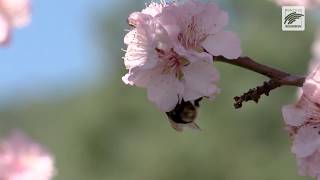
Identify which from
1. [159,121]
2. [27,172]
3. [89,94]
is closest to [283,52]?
[159,121]

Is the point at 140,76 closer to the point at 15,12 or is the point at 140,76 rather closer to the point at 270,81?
the point at 270,81

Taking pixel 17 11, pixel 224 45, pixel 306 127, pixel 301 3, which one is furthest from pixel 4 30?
pixel 306 127

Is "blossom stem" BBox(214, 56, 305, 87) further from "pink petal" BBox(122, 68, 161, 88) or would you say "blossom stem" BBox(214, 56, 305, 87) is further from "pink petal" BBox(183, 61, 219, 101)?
"pink petal" BBox(122, 68, 161, 88)

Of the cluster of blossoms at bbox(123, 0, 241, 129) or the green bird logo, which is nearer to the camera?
the cluster of blossoms at bbox(123, 0, 241, 129)

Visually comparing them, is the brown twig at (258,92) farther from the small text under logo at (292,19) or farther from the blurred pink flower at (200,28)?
the small text under logo at (292,19)

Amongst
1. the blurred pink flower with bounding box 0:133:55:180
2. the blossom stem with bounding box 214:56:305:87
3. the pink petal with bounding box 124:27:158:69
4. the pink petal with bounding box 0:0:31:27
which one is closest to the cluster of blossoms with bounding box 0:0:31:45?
the pink petal with bounding box 0:0:31:27

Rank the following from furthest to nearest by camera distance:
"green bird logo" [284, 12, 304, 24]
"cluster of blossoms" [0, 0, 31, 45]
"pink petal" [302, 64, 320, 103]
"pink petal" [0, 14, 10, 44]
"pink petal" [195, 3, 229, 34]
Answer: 1. "cluster of blossoms" [0, 0, 31, 45]
2. "pink petal" [0, 14, 10, 44]
3. "green bird logo" [284, 12, 304, 24]
4. "pink petal" [195, 3, 229, 34]
5. "pink petal" [302, 64, 320, 103]
